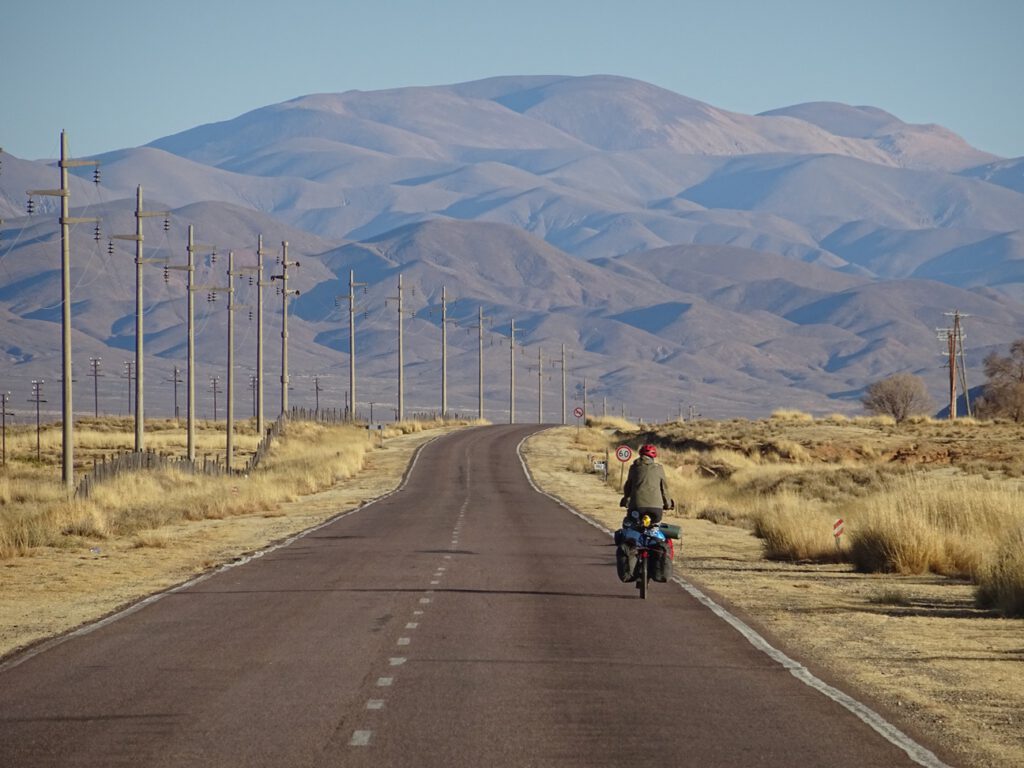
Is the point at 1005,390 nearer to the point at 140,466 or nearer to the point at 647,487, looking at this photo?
the point at 140,466

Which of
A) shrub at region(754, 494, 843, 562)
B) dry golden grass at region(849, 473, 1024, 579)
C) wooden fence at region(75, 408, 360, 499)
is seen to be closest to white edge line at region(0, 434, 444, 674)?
wooden fence at region(75, 408, 360, 499)

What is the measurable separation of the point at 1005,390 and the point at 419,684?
113 metres

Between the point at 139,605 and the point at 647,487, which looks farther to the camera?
the point at 647,487

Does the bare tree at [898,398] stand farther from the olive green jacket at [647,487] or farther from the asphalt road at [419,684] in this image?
the asphalt road at [419,684]

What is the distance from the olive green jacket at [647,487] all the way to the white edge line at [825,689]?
1347 mm

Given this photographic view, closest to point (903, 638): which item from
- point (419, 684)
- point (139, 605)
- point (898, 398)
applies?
point (419, 684)

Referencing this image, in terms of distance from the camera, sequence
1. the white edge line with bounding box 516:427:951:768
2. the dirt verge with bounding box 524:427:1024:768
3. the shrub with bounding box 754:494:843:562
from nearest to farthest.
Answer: the white edge line with bounding box 516:427:951:768
the dirt verge with bounding box 524:427:1024:768
the shrub with bounding box 754:494:843:562

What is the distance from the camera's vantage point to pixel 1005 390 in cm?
12081

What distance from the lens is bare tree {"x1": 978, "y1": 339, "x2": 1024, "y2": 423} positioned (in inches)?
4385

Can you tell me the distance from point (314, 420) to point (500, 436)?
494 inches

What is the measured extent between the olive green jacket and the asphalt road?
122cm

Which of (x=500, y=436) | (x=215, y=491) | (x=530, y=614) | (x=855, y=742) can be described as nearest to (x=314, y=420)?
(x=500, y=436)

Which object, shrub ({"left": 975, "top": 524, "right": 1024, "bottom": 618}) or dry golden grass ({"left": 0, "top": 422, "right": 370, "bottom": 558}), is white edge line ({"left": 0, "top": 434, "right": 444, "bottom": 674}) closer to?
dry golden grass ({"left": 0, "top": 422, "right": 370, "bottom": 558})

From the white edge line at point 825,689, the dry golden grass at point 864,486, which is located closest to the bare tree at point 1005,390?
the dry golden grass at point 864,486
